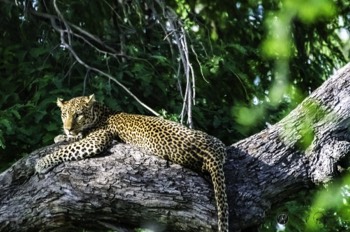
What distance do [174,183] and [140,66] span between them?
3.34m

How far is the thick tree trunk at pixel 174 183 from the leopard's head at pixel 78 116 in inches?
44.2

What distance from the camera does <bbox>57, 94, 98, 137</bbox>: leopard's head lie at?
6.87m

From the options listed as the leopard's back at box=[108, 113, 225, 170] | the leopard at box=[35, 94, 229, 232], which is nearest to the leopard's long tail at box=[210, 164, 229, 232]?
the leopard at box=[35, 94, 229, 232]

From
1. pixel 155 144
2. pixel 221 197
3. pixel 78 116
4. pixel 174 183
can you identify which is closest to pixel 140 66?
pixel 78 116

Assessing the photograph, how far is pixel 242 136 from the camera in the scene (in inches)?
328

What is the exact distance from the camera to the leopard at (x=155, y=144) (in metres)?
5.32

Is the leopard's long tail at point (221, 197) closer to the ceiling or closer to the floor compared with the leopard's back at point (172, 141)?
closer to the floor

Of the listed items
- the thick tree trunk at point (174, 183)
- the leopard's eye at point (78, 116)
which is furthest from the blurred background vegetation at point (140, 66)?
the thick tree trunk at point (174, 183)

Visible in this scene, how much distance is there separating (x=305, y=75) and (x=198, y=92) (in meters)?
1.59

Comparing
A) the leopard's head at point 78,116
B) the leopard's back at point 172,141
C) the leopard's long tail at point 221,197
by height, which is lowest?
the leopard's long tail at point 221,197

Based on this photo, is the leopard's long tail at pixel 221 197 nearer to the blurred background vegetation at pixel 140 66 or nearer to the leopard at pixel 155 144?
the leopard at pixel 155 144

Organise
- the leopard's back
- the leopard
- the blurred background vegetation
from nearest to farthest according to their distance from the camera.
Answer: the leopard
the leopard's back
the blurred background vegetation

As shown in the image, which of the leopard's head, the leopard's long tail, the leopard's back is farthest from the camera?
the leopard's head

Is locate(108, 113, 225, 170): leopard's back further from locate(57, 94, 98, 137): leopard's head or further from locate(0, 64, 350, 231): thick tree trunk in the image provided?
locate(57, 94, 98, 137): leopard's head
